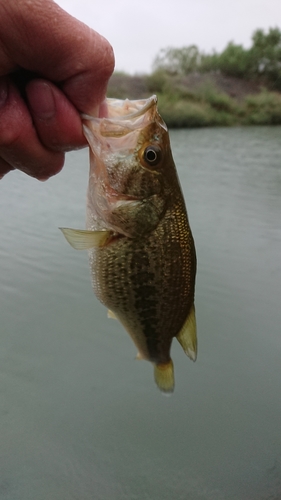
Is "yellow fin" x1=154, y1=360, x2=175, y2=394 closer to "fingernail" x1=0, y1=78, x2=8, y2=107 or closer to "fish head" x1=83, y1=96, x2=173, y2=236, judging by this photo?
"fish head" x1=83, y1=96, x2=173, y2=236

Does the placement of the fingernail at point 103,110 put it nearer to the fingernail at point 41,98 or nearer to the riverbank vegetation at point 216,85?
the fingernail at point 41,98

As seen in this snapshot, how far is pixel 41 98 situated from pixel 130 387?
3526mm

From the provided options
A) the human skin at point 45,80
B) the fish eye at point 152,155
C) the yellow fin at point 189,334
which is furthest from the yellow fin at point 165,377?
the human skin at point 45,80

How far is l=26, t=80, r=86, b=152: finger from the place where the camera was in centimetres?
138

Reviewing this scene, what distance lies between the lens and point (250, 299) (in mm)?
5816

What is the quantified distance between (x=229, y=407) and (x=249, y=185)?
7543 mm

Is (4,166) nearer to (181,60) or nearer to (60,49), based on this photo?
(60,49)

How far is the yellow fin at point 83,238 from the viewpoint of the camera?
1664mm

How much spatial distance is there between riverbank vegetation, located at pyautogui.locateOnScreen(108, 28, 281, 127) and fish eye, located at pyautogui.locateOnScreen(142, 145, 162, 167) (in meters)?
21.5

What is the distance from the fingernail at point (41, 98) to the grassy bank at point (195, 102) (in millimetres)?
22534

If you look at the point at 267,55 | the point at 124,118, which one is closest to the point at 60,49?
the point at 124,118

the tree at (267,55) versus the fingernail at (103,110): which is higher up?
the fingernail at (103,110)

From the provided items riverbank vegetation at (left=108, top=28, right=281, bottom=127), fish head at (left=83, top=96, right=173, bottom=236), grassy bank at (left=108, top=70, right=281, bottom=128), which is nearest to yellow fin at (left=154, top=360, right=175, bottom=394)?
fish head at (left=83, top=96, right=173, bottom=236)

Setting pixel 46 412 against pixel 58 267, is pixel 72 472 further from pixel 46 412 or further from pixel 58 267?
pixel 58 267
